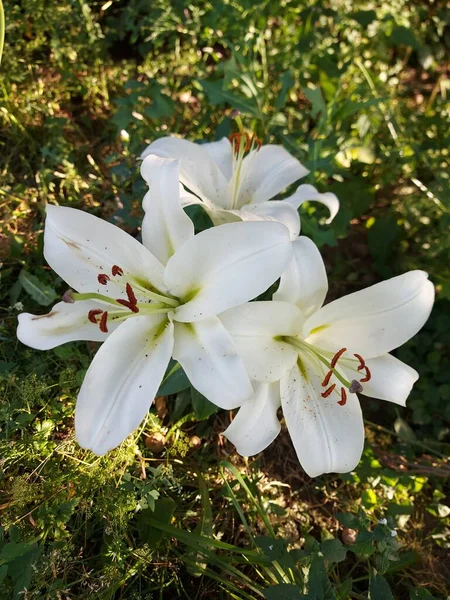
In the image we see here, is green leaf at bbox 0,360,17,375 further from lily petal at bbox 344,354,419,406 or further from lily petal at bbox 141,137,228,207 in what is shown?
A: lily petal at bbox 344,354,419,406

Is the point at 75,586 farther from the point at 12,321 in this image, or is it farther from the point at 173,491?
the point at 12,321

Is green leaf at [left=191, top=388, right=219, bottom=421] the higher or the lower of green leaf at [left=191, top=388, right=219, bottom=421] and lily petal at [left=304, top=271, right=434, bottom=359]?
the lower

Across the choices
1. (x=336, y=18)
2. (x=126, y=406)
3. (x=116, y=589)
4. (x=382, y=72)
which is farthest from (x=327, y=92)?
(x=116, y=589)

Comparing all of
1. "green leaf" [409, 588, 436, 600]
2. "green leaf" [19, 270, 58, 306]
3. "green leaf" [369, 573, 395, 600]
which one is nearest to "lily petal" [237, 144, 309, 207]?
"green leaf" [19, 270, 58, 306]

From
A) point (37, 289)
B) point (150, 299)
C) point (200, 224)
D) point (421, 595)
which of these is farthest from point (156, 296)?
point (421, 595)

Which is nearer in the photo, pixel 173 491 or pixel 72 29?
pixel 173 491

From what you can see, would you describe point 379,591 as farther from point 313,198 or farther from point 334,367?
point 313,198

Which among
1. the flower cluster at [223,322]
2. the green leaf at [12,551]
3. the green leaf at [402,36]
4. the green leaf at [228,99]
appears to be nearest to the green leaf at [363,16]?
the green leaf at [402,36]
